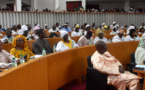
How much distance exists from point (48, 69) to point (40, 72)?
0.35 m

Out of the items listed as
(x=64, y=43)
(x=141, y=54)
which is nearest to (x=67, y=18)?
(x=64, y=43)

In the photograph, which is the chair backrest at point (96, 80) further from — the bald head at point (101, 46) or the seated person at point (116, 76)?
the bald head at point (101, 46)

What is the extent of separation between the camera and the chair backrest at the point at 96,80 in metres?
3.57

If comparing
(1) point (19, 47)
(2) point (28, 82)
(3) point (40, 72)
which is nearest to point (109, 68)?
(3) point (40, 72)

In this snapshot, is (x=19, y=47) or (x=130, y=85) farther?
(x=19, y=47)

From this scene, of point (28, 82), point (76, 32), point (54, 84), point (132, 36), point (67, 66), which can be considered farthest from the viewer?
point (76, 32)

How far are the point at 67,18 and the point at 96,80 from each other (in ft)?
35.8

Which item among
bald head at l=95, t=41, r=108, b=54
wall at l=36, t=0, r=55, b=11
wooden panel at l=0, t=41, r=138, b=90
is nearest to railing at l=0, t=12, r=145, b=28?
wall at l=36, t=0, r=55, b=11

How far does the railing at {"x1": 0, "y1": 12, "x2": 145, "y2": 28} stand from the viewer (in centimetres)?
1220

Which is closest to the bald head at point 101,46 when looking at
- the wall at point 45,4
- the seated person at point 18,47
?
the seated person at point 18,47

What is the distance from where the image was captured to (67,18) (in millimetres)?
14242

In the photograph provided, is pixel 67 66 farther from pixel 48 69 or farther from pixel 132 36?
pixel 132 36

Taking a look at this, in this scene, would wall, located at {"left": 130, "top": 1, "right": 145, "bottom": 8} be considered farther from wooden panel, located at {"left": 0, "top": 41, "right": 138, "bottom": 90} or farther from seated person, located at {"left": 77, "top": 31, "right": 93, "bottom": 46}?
wooden panel, located at {"left": 0, "top": 41, "right": 138, "bottom": 90}

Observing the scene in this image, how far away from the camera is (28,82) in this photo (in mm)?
2775
